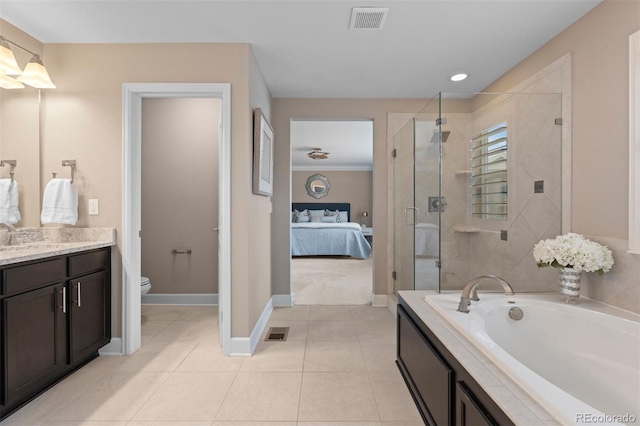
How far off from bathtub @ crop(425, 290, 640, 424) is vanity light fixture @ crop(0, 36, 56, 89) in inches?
115

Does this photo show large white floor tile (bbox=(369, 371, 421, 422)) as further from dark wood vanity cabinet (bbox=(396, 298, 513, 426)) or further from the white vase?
the white vase

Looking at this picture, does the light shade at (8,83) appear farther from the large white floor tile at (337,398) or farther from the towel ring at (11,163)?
the large white floor tile at (337,398)

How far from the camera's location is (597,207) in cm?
202

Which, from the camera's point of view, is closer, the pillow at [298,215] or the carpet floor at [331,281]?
the carpet floor at [331,281]

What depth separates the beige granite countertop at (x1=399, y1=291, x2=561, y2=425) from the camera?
94 centimetres

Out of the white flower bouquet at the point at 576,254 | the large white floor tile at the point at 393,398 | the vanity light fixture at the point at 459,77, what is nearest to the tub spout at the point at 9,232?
the large white floor tile at the point at 393,398

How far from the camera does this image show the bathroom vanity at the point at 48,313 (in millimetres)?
1686

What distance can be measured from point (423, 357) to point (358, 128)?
15.0ft

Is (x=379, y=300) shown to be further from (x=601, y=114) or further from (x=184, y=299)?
(x=601, y=114)

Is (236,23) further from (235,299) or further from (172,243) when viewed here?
(172,243)

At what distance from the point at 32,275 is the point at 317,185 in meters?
8.18

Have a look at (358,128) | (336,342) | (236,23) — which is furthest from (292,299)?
(358,128)

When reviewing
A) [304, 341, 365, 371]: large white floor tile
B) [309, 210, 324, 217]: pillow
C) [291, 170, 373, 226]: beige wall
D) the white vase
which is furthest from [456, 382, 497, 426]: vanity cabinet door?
[291, 170, 373, 226]: beige wall

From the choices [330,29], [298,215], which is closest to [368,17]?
[330,29]
